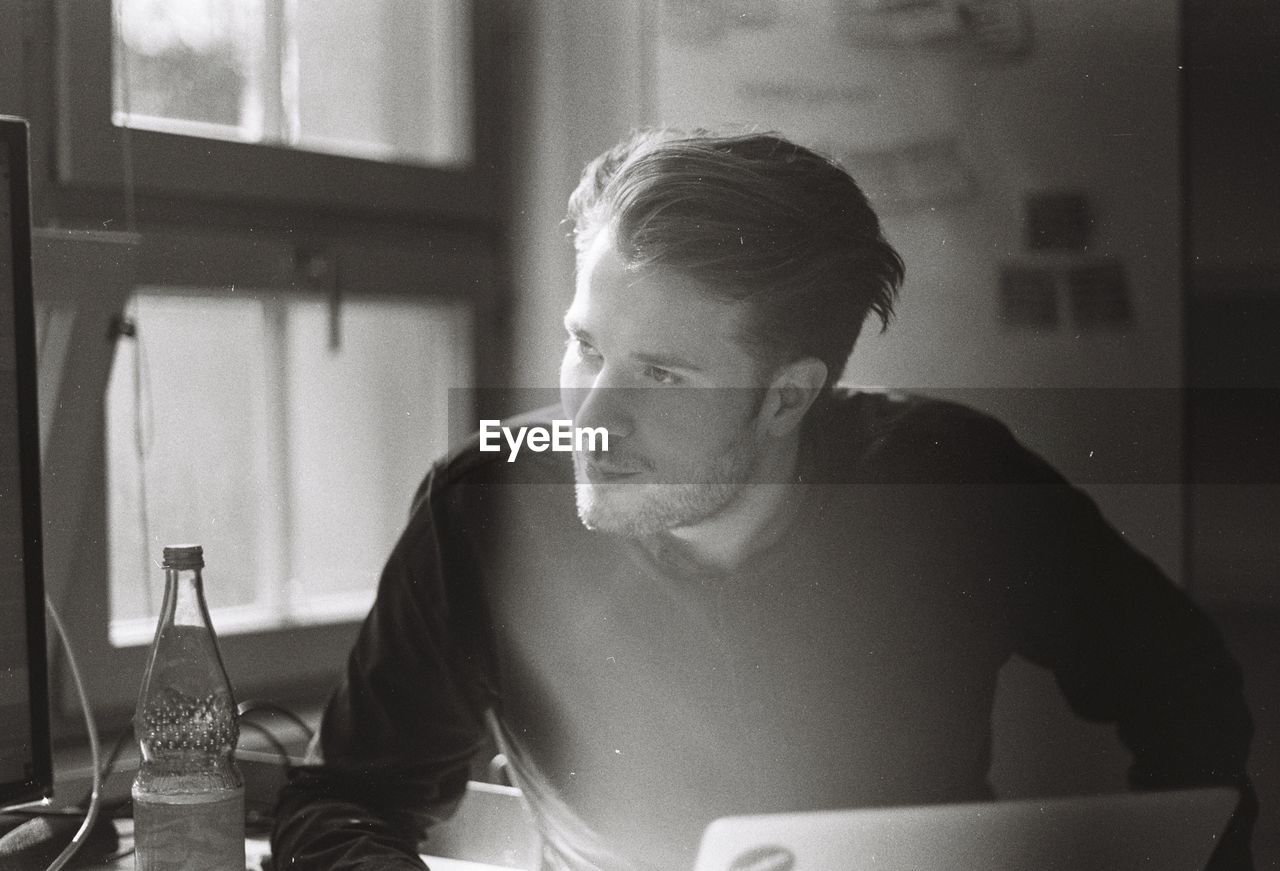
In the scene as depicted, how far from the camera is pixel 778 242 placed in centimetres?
83

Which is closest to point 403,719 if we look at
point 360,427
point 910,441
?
point 360,427

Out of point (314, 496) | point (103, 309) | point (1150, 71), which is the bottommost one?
point (314, 496)

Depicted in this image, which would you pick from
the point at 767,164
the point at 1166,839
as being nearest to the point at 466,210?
the point at 767,164

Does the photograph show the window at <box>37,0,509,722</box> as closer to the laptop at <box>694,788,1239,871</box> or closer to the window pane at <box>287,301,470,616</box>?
the window pane at <box>287,301,470,616</box>

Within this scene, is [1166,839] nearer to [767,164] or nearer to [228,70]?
[767,164]

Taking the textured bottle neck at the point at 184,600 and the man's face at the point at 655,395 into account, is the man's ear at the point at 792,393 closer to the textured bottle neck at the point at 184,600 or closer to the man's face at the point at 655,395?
the man's face at the point at 655,395

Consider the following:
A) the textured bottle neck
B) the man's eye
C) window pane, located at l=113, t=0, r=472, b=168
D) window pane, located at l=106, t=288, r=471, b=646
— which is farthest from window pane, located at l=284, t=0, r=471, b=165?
the textured bottle neck

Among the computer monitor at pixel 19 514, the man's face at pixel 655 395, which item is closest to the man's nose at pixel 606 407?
the man's face at pixel 655 395

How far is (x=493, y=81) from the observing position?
990mm

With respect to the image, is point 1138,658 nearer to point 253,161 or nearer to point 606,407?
point 606,407

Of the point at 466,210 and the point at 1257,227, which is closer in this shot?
the point at 1257,227

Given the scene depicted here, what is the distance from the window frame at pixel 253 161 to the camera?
0.99m

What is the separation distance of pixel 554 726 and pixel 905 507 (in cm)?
30

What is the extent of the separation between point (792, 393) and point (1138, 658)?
27 centimetres
